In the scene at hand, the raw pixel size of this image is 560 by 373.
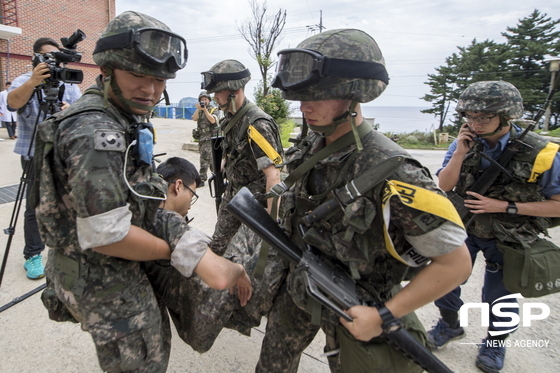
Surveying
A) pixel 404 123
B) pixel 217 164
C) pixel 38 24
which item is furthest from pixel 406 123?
pixel 217 164

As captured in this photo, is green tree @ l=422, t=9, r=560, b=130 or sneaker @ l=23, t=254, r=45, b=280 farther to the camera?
green tree @ l=422, t=9, r=560, b=130

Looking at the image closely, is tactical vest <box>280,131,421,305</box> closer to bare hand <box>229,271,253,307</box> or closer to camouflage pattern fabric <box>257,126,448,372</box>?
camouflage pattern fabric <box>257,126,448,372</box>

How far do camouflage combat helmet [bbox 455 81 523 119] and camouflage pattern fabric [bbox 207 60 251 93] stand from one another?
1.97m

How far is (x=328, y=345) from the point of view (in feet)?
5.95

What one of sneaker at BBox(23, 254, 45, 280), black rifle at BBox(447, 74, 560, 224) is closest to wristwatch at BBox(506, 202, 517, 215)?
black rifle at BBox(447, 74, 560, 224)

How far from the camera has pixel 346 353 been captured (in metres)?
1.57

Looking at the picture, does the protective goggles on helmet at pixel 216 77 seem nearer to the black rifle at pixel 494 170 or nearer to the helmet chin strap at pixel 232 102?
the helmet chin strap at pixel 232 102

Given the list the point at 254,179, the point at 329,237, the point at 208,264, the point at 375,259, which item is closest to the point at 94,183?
the point at 208,264

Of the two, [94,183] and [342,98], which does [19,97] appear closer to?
[94,183]

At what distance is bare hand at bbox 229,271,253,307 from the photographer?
1.80 m

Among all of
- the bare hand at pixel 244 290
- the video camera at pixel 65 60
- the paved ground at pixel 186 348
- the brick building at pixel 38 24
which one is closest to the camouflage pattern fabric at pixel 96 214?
the bare hand at pixel 244 290

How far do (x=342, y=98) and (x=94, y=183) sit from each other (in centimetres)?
106


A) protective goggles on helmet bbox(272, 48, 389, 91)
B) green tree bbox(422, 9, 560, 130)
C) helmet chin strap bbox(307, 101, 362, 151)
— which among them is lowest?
helmet chin strap bbox(307, 101, 362, 151)

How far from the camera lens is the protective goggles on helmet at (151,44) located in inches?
57.1
